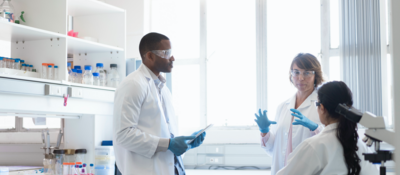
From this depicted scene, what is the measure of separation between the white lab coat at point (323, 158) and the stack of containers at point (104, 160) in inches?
59.2

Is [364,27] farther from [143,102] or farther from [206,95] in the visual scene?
[143,102]

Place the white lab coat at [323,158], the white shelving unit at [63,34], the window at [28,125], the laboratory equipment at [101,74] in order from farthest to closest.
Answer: the window at [28,125] < the laboratory equipment at [101,74] < the white shelving unit at [63,34] < the white lab coat at [323,158]

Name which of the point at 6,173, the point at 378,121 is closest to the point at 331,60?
the point at 378,121

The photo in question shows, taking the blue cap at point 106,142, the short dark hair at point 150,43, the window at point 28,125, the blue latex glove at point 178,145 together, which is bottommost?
the blue cap at point 106,142

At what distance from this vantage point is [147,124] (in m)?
1.60

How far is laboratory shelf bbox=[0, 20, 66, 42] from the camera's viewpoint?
189 cm

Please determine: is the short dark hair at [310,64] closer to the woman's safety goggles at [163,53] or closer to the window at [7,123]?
the woman's safety goggles at [163,53]

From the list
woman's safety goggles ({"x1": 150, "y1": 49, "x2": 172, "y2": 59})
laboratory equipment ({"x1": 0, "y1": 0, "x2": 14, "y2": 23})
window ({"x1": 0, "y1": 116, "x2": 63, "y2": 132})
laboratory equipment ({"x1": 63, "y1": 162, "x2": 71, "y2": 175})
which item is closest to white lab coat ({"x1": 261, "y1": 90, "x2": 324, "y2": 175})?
woman's safety goggles ({"x1": 150, "y1": 49, "x2": 172, "y2": 59})

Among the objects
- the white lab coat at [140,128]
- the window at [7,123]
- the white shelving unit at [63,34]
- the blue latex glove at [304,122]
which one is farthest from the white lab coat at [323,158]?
the window at [7,123]

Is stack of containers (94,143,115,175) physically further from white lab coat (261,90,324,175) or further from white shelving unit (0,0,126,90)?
white lab coat (261,90,324,175)

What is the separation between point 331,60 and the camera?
9.73ft

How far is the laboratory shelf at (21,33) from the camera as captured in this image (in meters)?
1.89

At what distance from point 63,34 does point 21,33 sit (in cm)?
23

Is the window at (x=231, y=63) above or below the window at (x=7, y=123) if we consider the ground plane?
above
